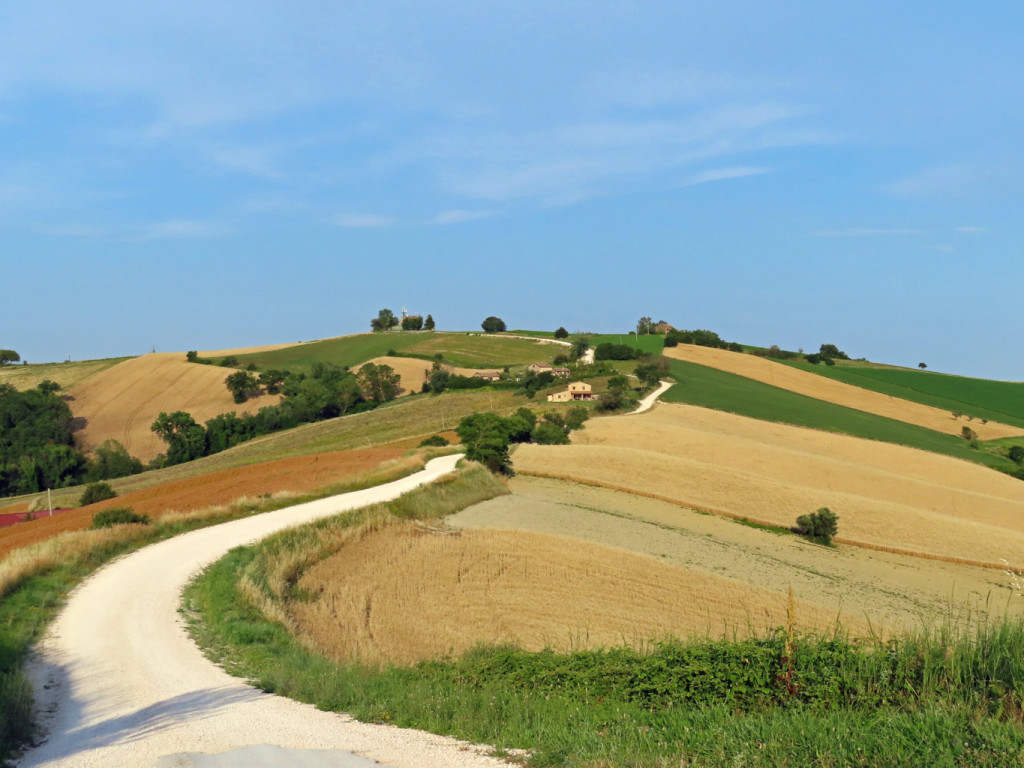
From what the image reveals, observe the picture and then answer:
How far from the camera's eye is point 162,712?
10719mm

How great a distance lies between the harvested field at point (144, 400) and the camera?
110 m

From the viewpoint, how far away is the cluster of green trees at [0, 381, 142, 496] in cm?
9869

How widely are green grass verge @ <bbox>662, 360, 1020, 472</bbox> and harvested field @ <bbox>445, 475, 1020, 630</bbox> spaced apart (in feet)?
125

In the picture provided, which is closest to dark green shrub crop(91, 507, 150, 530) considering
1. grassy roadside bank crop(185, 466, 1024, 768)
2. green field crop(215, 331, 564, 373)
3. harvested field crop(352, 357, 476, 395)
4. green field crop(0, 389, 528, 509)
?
grassy roadside bank crop(185, 466, 1024, 768)

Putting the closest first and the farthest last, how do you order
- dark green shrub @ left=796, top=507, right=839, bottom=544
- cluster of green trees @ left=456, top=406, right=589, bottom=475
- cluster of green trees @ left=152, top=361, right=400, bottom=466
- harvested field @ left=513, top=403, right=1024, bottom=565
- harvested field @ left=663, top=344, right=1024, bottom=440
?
1. dark green shrub @ left=796, top=507, right=839, bottom=544
2. harvested field @ left=513, top=403, right=1024, bottom=565
3. cluster of green trees @ left=456, top=406, right=589, bottom=475
4. harvested field @ left=663, top=344, right=1024, bottom=440
5. cluster of green trees @ left=152, top=361, right=400, bottom=466

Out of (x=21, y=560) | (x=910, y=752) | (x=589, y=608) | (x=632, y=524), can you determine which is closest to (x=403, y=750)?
(x=910, y=752)

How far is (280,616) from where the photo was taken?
17328mm

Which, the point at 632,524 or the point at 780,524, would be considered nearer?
the point at 632,524

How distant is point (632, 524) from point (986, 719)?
2852 centimetres

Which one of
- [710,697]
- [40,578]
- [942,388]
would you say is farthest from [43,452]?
[942,388]

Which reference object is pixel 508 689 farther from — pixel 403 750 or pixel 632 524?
pixel 632 524

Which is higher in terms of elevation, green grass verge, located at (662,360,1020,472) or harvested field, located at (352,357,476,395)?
harvested field, located at (352,357,476,395)

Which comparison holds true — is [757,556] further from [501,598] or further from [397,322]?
A: [397,322]

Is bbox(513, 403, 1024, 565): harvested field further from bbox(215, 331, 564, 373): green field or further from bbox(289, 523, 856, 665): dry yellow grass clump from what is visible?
bbox(215, 331, 564, 373): green field
